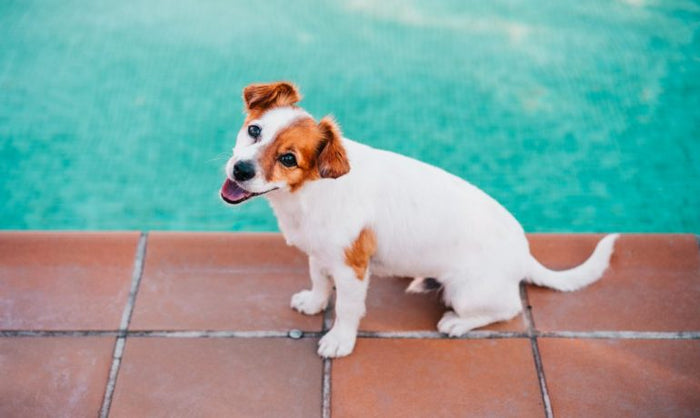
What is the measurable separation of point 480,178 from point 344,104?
1075 millimetres

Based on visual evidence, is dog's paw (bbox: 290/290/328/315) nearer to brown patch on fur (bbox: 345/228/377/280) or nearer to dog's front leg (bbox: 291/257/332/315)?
dog's front leg (bbox: 291/257/332/315)

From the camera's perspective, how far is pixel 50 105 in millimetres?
4438

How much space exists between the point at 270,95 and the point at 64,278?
1388mm

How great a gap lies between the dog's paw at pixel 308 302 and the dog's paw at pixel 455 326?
1.66 ft

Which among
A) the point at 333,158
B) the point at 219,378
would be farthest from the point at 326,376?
the point at 333,158

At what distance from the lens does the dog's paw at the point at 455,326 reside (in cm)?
275

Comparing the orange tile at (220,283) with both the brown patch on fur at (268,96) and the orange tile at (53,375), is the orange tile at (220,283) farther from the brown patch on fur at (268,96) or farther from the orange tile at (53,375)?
the brown patch on fur at (268,96)

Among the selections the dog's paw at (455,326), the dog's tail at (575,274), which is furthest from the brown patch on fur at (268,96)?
the dog's tail at (575,274)

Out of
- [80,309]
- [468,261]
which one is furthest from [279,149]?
[80,309]

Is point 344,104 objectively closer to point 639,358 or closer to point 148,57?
point 148,57

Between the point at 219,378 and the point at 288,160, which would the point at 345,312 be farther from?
the point at 288,160

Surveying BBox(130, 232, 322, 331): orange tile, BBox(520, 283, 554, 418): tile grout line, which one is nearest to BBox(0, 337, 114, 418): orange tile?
BBox(130, 232, 322, 331): orange tile

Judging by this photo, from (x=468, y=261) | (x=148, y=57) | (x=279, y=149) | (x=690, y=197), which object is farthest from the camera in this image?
(x=148, y=57)

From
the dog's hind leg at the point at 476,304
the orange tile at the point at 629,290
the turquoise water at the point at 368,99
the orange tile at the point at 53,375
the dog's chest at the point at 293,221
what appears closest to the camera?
the dog's chest at the point at 293,221
